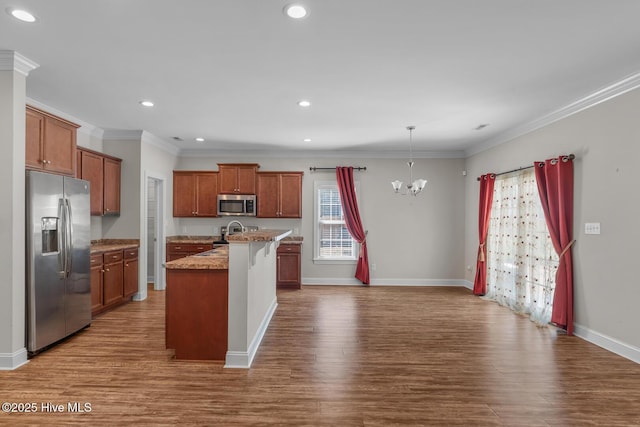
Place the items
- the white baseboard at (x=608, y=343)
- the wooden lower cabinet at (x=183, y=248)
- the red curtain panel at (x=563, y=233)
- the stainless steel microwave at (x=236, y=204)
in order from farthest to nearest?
the stainless steel microwave at (x=236, y=204) < the wooden lower cabinet at (x=183, y=248) < the red curtain panel at (x=563, y=233) < the white baseboard at (x=608, y=343)

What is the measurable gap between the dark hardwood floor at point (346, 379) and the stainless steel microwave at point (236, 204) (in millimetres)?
2612

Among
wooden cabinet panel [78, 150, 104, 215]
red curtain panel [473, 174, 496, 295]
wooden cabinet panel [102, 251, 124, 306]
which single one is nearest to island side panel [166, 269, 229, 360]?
wooden cabinet panel [102, 251, 124, 306]

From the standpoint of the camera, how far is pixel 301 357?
10.4ft

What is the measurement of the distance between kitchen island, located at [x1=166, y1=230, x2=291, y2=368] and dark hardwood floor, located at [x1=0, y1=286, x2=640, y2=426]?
15cm

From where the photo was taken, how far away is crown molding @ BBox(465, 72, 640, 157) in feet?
10.4

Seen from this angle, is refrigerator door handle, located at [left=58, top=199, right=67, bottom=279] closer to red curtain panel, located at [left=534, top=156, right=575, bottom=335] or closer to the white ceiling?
the white ceiling

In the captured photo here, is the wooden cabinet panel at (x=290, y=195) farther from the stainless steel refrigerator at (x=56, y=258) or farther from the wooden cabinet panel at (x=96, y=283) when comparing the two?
A: the stainless steel refrigerator at (x=56, y=258)

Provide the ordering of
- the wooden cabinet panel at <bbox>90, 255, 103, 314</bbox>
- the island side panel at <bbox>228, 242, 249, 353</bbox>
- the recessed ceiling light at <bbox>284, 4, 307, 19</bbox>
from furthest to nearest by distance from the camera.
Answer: the wooden cabinet panel at <bbox>90, 255, 103, 314</bbox> < the island side panel at <bbox>228, 242, 249, 353</bbox> < the recessed ceiling light at <bbox>284, 4, 307, 19</bbox>

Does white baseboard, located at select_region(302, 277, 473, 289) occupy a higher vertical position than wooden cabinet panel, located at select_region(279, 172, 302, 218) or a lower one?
lower

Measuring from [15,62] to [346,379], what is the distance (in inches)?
155

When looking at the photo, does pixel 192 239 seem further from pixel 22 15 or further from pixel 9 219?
pixel 22 15

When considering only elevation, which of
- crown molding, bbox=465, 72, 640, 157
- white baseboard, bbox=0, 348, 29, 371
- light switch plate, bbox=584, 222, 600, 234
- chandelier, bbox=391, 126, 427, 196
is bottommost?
white baseboard, bbox=0, 348, 29, 371

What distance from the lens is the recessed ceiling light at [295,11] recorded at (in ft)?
Answer: 6.92

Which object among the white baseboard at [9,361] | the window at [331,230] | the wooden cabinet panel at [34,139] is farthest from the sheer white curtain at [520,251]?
the wooden cabinet panel at [34,139]
